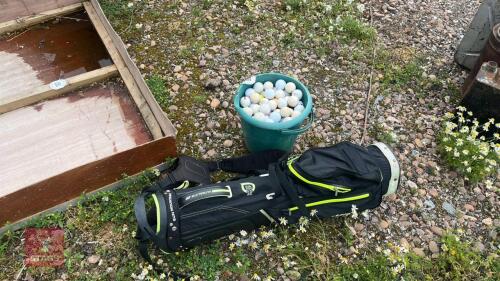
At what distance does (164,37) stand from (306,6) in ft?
5.77

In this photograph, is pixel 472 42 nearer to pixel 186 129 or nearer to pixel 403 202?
pixel 403 202

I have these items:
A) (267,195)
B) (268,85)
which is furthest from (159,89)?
(267,195)

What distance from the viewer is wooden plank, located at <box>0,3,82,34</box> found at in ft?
13.5

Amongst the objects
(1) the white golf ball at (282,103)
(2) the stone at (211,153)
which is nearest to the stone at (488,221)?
(1) the white golf ball at (282,103)

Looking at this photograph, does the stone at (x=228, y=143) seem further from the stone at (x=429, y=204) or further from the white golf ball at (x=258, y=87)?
the stone at (x=429, y=204)

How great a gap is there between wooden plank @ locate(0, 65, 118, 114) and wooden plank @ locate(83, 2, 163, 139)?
0.09 metres

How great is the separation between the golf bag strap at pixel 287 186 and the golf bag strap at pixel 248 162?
0.29m

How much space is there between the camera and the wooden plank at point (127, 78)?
11.3 feet

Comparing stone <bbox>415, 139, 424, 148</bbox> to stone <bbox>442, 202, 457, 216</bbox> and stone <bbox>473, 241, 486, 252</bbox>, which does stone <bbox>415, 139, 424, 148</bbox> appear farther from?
stone <bbox>473, 241, 486, 252</bbox>

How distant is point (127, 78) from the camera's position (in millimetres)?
3719

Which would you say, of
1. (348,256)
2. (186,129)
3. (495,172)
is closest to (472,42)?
(495,172)

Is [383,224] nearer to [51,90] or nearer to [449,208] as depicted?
[449,208]

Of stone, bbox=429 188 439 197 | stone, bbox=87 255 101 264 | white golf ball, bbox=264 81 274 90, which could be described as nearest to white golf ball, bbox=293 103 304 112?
white golf ball, bbox=264 81 274 90

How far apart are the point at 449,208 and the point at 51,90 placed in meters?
3.61
